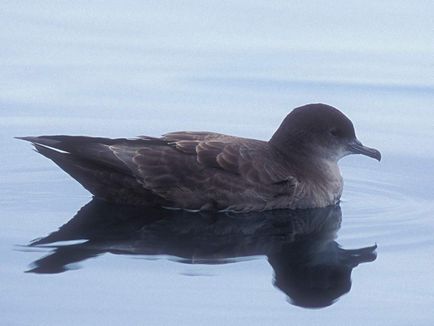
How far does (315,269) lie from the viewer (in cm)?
960

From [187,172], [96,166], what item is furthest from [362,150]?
[96,166]

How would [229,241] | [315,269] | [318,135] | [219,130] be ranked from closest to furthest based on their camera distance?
[315,269]
[229,241]
[318,135]
[219,130]

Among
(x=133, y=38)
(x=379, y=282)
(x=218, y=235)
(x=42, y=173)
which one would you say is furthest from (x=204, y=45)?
(x=379, y=282)

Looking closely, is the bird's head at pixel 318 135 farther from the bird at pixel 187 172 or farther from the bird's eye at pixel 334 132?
the bird at pixel 187 172

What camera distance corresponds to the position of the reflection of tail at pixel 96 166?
1087cm

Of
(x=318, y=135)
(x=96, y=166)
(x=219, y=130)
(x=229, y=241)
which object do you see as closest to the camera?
(x=229, y=241)

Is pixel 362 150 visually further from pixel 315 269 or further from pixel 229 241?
pixel 315 269

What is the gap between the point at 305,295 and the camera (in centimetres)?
898

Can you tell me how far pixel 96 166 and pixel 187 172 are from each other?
2.50ft

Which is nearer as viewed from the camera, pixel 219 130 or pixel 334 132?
pixel 334 132

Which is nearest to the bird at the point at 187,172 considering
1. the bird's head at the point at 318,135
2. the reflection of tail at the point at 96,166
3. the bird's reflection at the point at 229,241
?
the reflection of tail at the point at 96,166

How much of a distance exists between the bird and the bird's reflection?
10 centimetres

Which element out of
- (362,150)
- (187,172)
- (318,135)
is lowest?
(187,172)

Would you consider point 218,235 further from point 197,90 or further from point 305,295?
point 197,90
